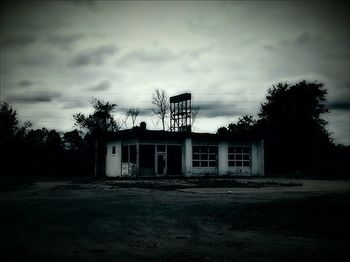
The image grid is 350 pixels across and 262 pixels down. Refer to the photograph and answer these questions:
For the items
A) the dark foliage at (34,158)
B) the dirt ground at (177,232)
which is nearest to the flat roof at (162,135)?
the dark foliage at (34,158)

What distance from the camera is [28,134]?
46.3 m

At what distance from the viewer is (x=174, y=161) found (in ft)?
114

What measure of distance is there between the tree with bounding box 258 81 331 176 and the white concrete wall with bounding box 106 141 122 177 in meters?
19.8

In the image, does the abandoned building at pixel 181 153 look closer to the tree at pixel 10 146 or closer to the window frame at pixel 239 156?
the window frame at pixel 239 156

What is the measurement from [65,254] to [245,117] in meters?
65.4

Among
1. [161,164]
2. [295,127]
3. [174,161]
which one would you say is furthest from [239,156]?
[295,127]

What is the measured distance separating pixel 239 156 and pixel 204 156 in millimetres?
4057

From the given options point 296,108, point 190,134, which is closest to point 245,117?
point 296,108

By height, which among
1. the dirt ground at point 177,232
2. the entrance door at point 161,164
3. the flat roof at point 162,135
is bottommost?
the dirt ground at point 177,232

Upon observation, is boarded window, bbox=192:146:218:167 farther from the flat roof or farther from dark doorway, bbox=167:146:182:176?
dark doorway, bbox=167:146:182:176

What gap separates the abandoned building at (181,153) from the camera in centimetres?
3238

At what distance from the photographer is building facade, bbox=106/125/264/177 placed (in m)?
32.3

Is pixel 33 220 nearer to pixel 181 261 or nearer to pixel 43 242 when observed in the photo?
pixel 43 242

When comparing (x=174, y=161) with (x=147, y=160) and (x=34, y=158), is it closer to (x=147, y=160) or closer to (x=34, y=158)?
(x=147, y=160)
